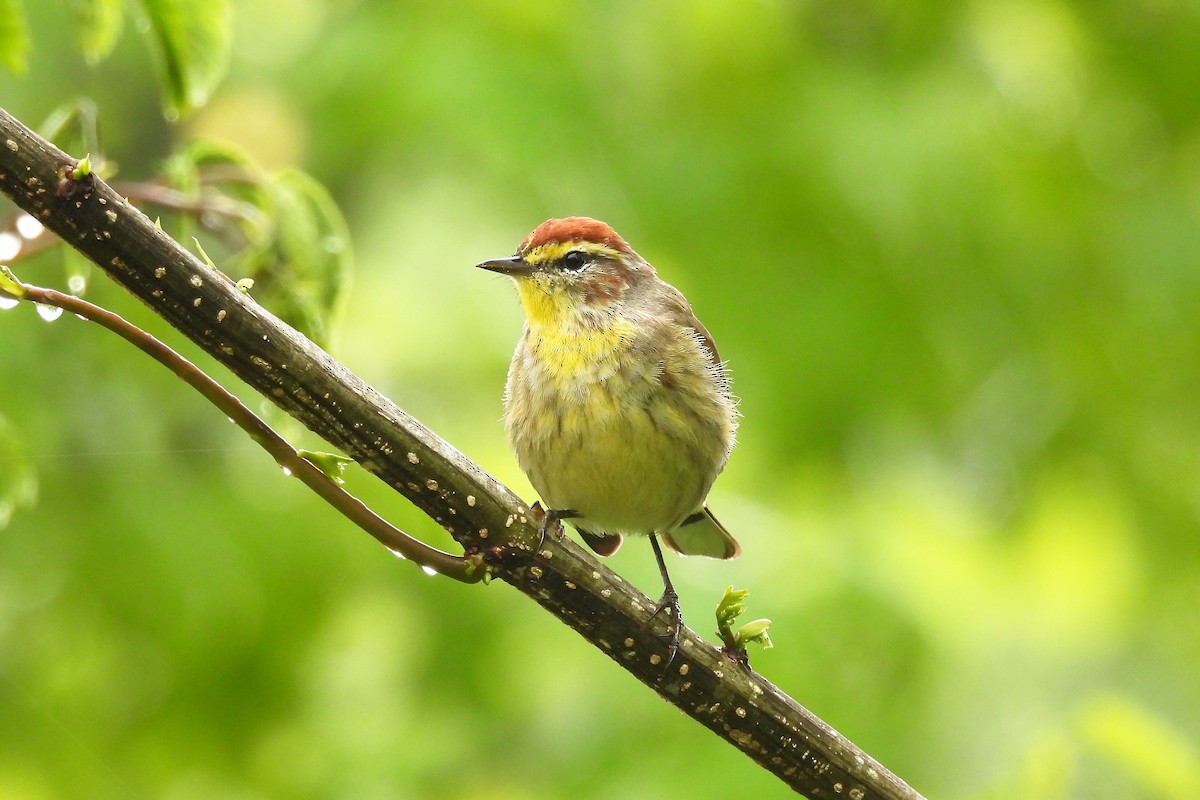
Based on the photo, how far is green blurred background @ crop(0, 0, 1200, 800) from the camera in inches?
176


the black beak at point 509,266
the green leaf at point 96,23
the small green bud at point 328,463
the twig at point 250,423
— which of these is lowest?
the twig at point 250,423

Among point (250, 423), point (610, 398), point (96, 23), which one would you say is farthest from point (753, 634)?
point (96, 23)

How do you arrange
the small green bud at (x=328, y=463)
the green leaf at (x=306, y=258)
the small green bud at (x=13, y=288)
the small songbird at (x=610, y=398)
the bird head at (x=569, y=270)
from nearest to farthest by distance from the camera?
the small green bud at (x=13, y=288) → the small green bud at (x=328, y=463) → the green leaf at (x=306, y=258) → the small songbird at (x=610, y=398) → the bird head at (x=569, y=270)

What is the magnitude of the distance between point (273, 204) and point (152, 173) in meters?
3.53

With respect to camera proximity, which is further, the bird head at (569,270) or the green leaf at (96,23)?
the bird head at (569,270)

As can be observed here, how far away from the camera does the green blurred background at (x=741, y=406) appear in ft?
14.6

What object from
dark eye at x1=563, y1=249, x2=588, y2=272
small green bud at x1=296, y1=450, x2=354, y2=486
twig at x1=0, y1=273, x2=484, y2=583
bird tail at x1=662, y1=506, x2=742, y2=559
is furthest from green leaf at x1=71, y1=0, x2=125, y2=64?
bird tail at x1=662, y1=506, x2=742, y2=559

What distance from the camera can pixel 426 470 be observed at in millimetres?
2355

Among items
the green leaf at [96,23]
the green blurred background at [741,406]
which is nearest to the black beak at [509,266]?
the green blurred background at [741,406]

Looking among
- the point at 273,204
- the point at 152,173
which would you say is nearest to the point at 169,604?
the point at 273,204

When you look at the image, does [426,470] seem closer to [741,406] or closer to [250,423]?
[250,423]

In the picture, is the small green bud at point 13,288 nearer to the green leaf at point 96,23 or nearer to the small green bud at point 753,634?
the green leaf at point 96,23

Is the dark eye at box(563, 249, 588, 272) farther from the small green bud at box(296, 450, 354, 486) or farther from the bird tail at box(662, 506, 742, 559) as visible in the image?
the small green bud at box(296, 450, 354, 486)

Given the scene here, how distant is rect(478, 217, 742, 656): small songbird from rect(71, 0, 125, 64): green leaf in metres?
1.73
